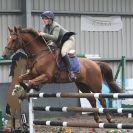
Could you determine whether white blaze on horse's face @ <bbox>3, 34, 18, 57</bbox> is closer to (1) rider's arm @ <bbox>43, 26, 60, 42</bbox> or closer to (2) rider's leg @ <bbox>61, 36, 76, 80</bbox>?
(1) rider's arm @ <bbox>43, 26, 60, 42</bbox>

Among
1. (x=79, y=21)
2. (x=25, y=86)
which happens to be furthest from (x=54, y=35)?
(x=79, y=21)

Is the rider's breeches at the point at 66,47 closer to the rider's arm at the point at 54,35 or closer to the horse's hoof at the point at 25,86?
the rider's arm at the point at 54,35

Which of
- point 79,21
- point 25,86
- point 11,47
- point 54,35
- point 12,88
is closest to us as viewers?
point 25,86

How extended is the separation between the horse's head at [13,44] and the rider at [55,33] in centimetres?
45

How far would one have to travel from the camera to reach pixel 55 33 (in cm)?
1102

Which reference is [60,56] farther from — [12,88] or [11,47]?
[12,88]

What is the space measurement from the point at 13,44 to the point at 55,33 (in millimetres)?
812

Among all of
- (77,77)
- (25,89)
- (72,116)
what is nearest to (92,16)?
(72,116)

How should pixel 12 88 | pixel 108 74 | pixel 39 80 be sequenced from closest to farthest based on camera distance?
pixel 39 80, pixel 108 74, pixel 12 88

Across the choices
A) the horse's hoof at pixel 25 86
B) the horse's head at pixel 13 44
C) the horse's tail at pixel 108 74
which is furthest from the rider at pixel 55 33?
the horse's tail at pixel 108 74

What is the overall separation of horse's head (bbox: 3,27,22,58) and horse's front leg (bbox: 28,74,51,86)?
709 millimetres

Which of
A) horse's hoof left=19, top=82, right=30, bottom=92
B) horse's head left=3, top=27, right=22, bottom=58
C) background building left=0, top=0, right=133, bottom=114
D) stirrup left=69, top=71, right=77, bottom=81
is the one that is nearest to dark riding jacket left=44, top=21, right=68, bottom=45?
horse's head left=3, top=27, right=22, bottom=58

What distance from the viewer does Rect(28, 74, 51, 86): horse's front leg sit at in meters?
10.5

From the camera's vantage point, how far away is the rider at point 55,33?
36.0 feet
